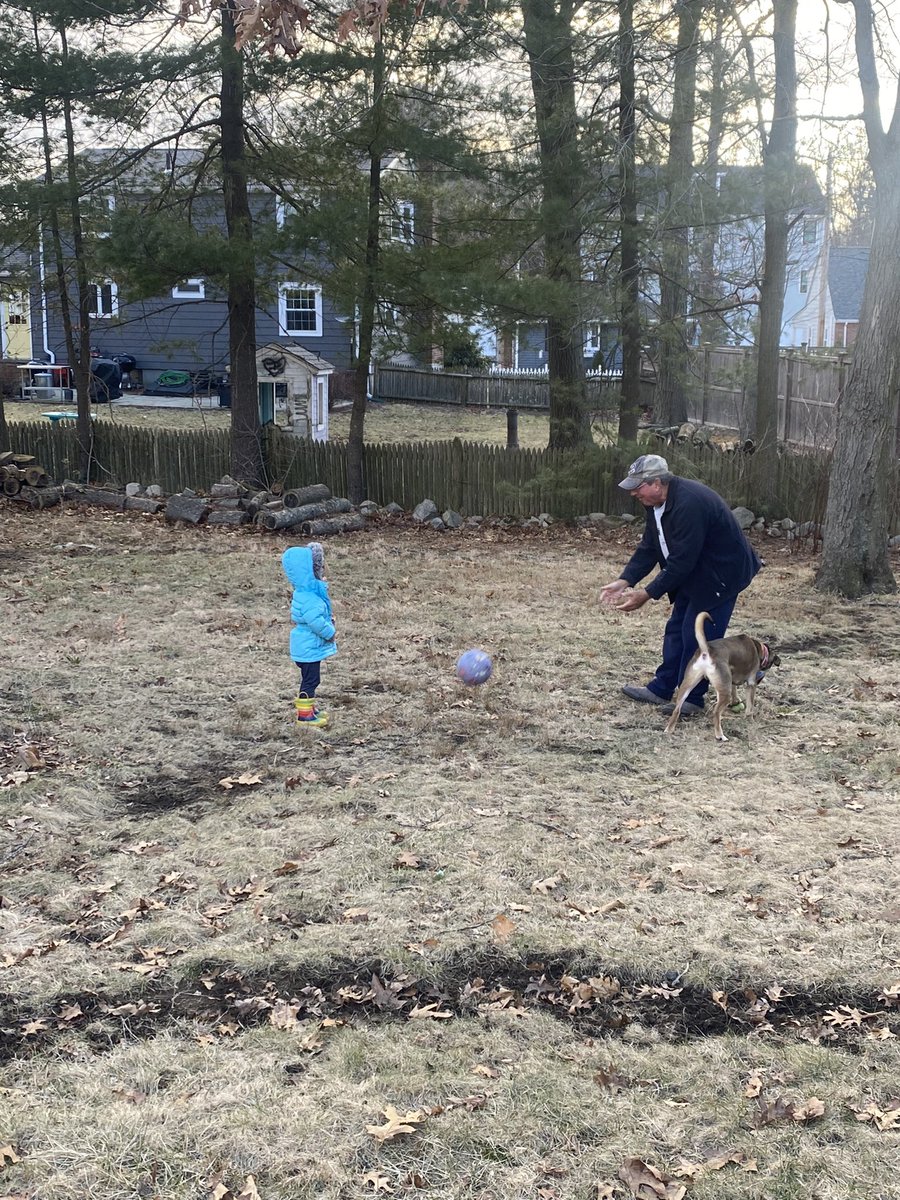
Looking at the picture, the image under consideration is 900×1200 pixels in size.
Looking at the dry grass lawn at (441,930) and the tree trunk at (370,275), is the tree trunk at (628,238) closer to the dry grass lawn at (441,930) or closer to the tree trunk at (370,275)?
the tree trunk at (370,275)

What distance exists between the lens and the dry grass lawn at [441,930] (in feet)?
12.1

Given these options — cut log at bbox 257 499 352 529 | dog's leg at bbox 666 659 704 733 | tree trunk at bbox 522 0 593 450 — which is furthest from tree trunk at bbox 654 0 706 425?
dog's leg at bbox 666 659 704 733

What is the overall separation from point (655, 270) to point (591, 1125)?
13.8 m

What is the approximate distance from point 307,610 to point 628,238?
9847 millimetres

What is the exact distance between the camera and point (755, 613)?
11.2m

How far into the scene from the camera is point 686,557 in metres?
7.53

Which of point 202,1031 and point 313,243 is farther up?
point 313,243

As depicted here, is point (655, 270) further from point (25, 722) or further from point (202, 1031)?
point (202, 1031)

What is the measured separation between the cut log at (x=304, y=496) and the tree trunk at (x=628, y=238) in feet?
14.9

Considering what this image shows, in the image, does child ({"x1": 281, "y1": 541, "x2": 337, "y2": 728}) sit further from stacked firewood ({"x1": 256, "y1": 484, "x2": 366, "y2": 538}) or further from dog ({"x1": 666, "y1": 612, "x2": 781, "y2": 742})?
stacked firewood ({"x1": 256, "y1": 484, "x2": 366, "y2": 538})

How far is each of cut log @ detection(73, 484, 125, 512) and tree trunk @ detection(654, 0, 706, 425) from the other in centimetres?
866

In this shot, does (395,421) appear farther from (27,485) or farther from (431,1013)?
(431,1013)

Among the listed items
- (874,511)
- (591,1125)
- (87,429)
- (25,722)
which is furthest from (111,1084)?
(87,429)

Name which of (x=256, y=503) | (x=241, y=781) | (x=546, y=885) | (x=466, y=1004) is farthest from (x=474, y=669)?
(x=256, y=503)
